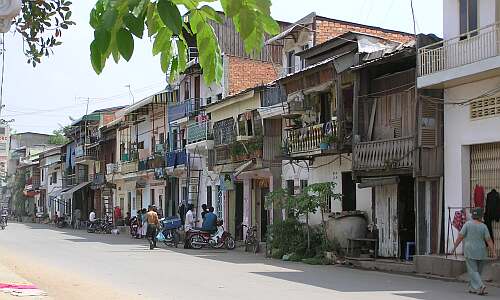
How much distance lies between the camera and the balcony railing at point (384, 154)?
66.3 feet

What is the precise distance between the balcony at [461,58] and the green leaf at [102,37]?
1558 cm

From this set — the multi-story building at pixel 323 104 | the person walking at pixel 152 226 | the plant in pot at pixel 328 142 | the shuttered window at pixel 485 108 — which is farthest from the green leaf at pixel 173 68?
the person walking at pixel 152 226

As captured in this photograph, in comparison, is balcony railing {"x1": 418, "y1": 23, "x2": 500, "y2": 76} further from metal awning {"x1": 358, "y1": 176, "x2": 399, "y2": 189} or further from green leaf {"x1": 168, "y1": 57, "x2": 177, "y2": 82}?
green leaf {"x1": 168, "y1": 57, "x2": 177, "y2": 82}

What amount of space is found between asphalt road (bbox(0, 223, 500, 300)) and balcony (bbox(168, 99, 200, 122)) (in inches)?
670

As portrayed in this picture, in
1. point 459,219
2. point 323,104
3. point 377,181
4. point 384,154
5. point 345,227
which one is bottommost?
point 345,227

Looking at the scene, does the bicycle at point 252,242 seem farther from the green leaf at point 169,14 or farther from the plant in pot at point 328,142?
the green leaf at point 169,14

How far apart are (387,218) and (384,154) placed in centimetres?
246

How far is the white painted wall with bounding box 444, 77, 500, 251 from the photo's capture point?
18656mm

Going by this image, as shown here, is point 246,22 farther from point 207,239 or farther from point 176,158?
point 176,158

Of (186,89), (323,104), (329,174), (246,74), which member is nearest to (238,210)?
(246,74)

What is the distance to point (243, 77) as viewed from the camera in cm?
3706

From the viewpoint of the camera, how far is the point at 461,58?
18641mm

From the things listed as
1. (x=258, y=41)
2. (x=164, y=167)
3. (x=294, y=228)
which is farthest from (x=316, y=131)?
(x=258, y=41)

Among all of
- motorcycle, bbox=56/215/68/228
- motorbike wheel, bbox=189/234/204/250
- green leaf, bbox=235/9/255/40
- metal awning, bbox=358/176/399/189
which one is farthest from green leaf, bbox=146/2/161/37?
motorcycle, bbox=56/215/68/228
